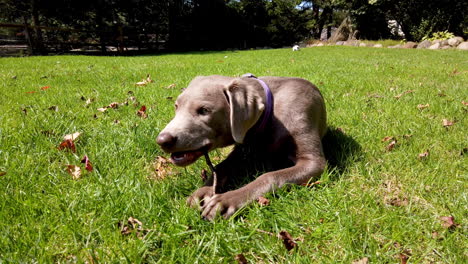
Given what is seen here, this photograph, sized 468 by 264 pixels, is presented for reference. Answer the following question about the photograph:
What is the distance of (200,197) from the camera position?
2.01m

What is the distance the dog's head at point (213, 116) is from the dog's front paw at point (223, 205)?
0.35 m

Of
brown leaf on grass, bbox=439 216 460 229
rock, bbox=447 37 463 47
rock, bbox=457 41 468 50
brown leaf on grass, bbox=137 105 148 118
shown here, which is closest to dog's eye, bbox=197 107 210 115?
brown leaf on grass, bbox=439 216 460 229

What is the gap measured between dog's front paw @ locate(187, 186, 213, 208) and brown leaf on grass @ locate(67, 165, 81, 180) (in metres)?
0.98

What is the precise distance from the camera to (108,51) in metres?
20.5

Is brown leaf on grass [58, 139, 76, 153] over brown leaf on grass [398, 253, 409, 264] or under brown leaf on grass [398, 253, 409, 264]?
over

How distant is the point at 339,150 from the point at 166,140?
5.57 feet

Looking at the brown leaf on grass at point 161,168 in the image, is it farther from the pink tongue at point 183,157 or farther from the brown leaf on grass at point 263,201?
the brown leaf on grass at point 263,201

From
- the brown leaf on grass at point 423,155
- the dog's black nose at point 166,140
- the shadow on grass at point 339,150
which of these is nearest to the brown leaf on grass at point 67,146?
the dog's black nose at point 166,140

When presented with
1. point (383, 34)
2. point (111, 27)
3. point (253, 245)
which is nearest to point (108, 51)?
point (111, 27)

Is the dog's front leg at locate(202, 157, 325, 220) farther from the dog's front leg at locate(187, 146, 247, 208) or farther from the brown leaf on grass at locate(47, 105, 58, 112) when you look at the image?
the brown leaf on grass at locate(47, 105, 58, 112)

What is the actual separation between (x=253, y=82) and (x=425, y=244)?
1585mm

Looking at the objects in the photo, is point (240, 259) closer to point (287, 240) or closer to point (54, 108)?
point (287, 240)

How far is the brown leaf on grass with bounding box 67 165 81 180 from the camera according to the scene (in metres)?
2.31

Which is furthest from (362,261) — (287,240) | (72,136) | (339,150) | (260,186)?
(72,136)
